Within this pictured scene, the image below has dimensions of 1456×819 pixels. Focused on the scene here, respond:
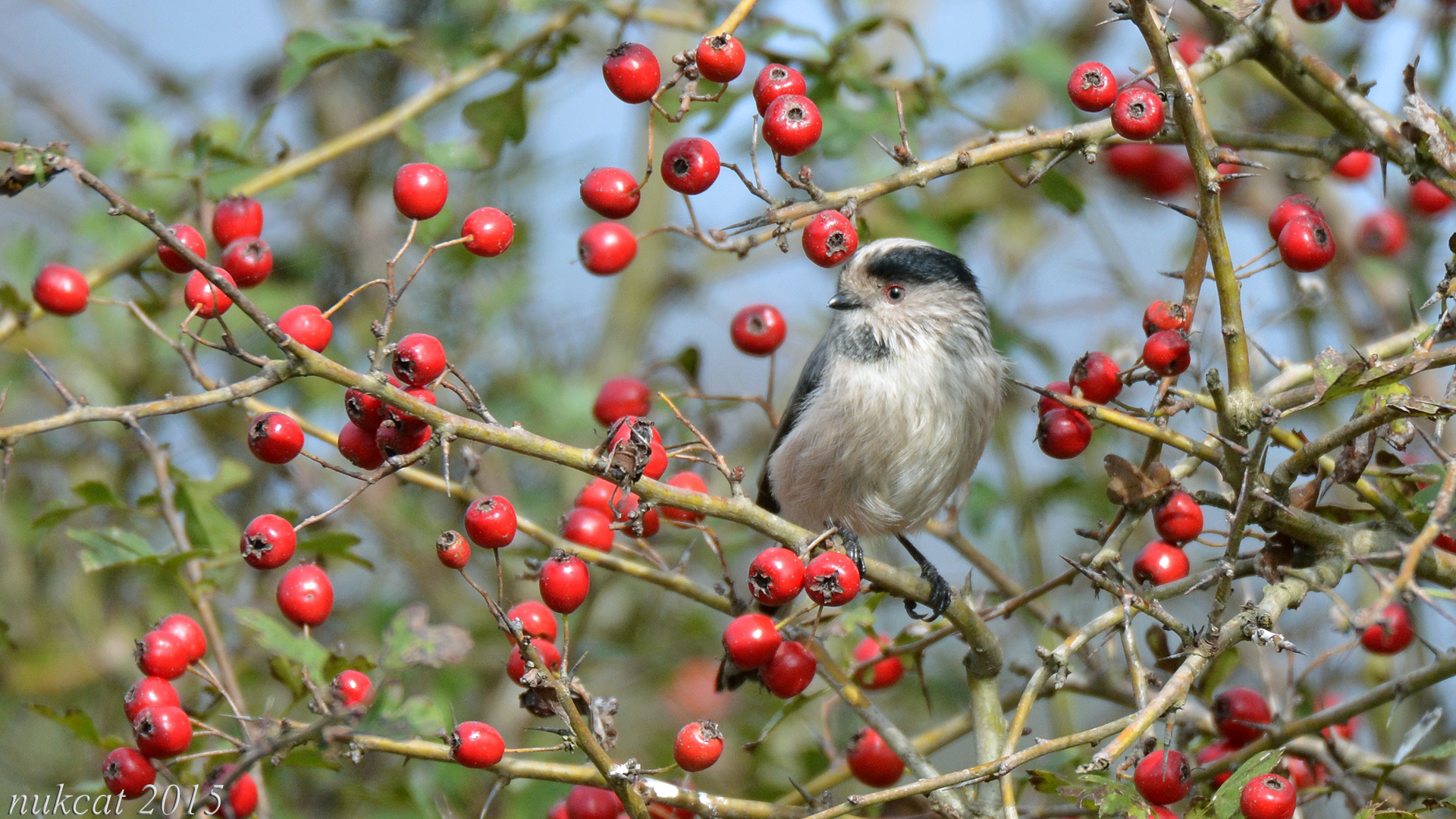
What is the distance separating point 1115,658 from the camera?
2957 mm

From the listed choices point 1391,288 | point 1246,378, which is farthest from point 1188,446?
point 1391,288

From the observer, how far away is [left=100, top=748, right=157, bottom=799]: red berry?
1.80 meters

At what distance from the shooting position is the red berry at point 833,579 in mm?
1858

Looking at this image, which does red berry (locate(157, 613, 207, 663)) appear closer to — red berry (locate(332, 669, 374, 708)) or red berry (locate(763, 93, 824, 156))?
red berry (locate(332, 669, 374, 708))

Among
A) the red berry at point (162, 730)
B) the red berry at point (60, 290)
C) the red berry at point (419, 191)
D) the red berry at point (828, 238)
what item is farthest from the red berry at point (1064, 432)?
the red berry at point (60, 290)

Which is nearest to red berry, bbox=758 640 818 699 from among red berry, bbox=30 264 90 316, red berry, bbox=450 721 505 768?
red berry, bbox=450 721 505 768

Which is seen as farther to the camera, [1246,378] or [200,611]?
[200,611]

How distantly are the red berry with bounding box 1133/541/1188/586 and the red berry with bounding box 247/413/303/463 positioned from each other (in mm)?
1409

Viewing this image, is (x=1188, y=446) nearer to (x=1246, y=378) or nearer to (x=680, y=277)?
(x=1246, y=378)

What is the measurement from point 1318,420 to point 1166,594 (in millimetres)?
1830

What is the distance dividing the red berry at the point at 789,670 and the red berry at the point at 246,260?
1.11 meters

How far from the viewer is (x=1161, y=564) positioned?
2051 mm

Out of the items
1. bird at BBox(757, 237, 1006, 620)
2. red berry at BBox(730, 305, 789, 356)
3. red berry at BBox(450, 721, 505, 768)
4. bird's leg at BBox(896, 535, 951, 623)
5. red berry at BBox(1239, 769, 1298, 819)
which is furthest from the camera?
bird at BBox(757, 237, 1006, 620)

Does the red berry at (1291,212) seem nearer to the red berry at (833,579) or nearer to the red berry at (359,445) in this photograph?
the red berry at (833,579)
